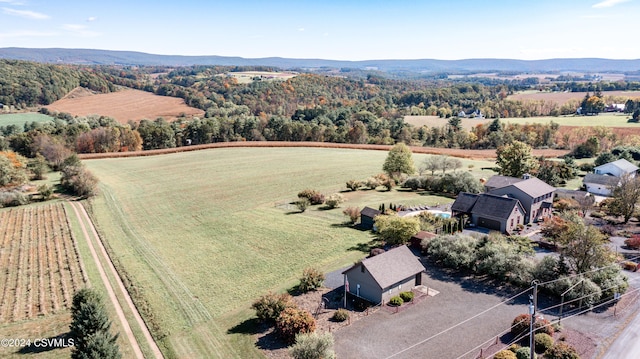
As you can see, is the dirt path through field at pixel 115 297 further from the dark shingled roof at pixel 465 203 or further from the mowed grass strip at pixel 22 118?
the mowed grass strip at pixel 22 118

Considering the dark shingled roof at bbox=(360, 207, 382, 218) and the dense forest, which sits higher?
the dense forest

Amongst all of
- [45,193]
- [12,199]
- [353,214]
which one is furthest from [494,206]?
[12,199]

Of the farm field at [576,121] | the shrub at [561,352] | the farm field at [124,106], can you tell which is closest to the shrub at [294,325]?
the shrub at [561,352]

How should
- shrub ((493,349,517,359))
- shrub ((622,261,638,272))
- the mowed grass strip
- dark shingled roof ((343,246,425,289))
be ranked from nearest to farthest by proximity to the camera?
shrub ((493,349,517,359))
dark shingled roof ((343,246,425,289))
shrub ((622,261,638,272))
the mowed grass strip

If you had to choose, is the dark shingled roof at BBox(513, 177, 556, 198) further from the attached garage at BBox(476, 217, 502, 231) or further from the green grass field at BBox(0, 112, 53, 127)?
the green grass field at BBox(0, 112, 53, 127)

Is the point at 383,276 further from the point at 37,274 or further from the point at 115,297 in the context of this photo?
the point at 37,274

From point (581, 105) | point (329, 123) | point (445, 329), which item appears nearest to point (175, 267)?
point (445, 329)

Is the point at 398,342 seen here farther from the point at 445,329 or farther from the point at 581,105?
the point at 581,105

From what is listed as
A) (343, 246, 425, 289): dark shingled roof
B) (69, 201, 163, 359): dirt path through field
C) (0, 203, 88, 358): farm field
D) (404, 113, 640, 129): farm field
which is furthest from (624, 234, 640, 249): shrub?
(404, 113, 640, 129): farm field
